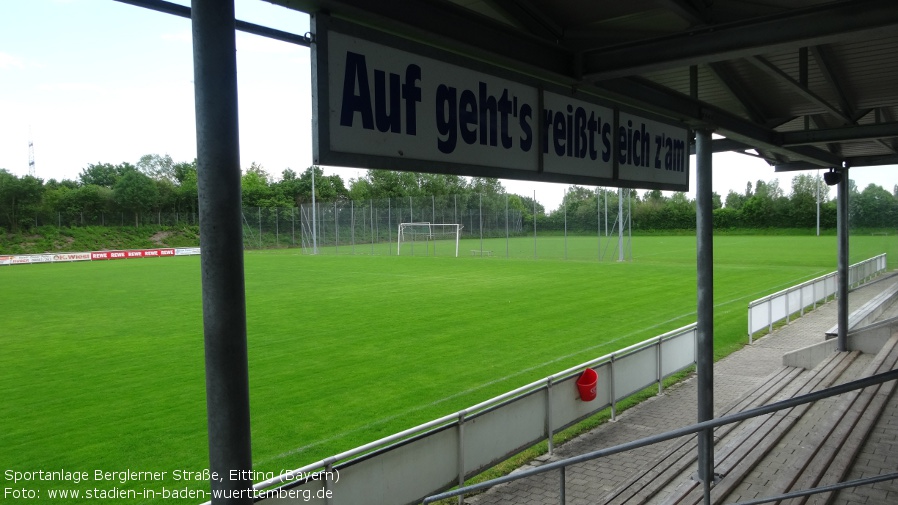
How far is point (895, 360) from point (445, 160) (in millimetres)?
7696

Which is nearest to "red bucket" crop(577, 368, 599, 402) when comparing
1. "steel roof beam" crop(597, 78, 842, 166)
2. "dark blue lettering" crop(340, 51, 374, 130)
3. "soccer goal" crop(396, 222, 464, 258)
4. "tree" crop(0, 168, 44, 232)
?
"steel roof beam" crop(597, 78, 842, 166)

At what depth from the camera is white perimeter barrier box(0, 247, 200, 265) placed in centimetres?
4778

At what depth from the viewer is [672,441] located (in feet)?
24.7

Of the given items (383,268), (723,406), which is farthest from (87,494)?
(383,268)

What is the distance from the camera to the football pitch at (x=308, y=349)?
8438 mm

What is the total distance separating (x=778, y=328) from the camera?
15078mm

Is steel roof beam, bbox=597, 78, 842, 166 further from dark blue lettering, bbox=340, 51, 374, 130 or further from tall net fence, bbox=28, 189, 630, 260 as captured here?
tall net fence, bbox=28, 189, 630, 260

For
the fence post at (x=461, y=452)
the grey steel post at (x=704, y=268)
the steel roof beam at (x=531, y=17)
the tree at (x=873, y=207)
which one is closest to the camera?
the steel roof beam at (x=531, y=17)

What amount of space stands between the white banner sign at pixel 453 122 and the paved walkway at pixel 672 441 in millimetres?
2906

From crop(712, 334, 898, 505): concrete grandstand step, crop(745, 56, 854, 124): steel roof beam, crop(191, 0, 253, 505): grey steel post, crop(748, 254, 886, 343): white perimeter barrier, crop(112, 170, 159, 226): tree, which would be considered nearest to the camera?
crop(191, 0, 253, 505): grey steel post

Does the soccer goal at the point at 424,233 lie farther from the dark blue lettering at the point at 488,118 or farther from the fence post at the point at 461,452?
the dark blue lettering at the point at 488,118

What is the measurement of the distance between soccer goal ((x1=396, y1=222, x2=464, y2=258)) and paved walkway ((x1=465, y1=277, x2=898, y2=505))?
38.0m

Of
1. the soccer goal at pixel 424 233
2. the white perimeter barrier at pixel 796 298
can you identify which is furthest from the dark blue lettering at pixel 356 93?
the soccer goal at pixel 424 233

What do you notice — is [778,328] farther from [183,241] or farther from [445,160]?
[183,241]
